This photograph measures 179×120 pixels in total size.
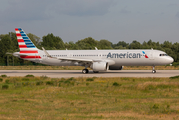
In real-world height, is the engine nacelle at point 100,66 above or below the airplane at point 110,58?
below

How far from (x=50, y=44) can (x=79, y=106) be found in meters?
119

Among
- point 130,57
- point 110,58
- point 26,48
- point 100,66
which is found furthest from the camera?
point 26,48

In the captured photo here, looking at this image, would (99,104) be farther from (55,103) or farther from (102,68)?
(102,68)

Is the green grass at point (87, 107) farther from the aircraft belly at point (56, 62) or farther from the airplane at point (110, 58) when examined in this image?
the aircraft belly at point (56, 62)

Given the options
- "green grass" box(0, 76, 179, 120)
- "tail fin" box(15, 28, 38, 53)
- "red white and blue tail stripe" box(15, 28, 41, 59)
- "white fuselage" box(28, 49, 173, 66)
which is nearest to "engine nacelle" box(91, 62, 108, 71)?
"white fuselage" box(28, 49, 173, 66)

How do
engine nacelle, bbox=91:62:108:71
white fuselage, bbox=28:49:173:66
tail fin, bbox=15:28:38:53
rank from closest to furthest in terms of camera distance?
engine nacelle, bbox=91:62:108:71 < white fuselage, bbox=28:49:173:66 < tail fin, bbox=15:28:38:53

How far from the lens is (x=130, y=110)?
11.4 meters

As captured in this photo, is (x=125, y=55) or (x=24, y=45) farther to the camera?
(x=24, y=45)

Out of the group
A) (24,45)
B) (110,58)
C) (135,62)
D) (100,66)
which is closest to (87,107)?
(100,66)

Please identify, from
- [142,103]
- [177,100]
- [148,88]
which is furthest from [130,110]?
[148,88]

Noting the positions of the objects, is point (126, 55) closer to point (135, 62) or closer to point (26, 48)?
point (135, 62)

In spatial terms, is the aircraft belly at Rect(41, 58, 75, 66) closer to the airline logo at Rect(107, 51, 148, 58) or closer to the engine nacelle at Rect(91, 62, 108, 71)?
the engine nacelle at Rect(91, 62, 108, 71)

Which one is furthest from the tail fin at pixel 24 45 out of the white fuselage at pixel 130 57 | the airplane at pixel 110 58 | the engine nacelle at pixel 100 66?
the engine nacelle at pixel 100 66

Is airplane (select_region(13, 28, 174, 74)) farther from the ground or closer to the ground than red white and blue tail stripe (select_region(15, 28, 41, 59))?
closer to the ground
